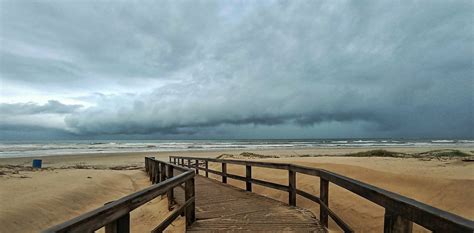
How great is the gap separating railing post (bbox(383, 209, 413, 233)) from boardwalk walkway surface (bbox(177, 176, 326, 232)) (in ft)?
7.05

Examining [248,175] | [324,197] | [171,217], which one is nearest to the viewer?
[171,217]

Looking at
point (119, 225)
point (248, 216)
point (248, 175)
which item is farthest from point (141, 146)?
point (119, 225)

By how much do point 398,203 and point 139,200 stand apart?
98.6 inches

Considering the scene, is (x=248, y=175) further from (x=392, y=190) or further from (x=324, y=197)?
(x=392, y=190)

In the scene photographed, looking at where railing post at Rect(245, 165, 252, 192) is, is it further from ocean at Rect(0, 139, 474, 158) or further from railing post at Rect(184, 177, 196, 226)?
ocean at Rect(0, 139, 474, 158)

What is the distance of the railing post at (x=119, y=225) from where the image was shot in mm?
2676

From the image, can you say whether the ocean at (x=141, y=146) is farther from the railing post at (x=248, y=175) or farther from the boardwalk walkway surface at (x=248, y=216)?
the boardwalk walkway surface at (x=248, y=216)

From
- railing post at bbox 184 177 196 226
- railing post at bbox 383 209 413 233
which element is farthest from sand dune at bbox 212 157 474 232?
railing post at bbox 383 209 413 233

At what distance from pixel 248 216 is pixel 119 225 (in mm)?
3336

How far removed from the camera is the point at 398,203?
263 cm

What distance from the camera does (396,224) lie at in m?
2.68

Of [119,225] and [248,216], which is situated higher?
[119,225]

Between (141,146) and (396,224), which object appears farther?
(141,146)

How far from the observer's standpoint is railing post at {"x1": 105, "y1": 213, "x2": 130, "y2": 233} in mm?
2676
